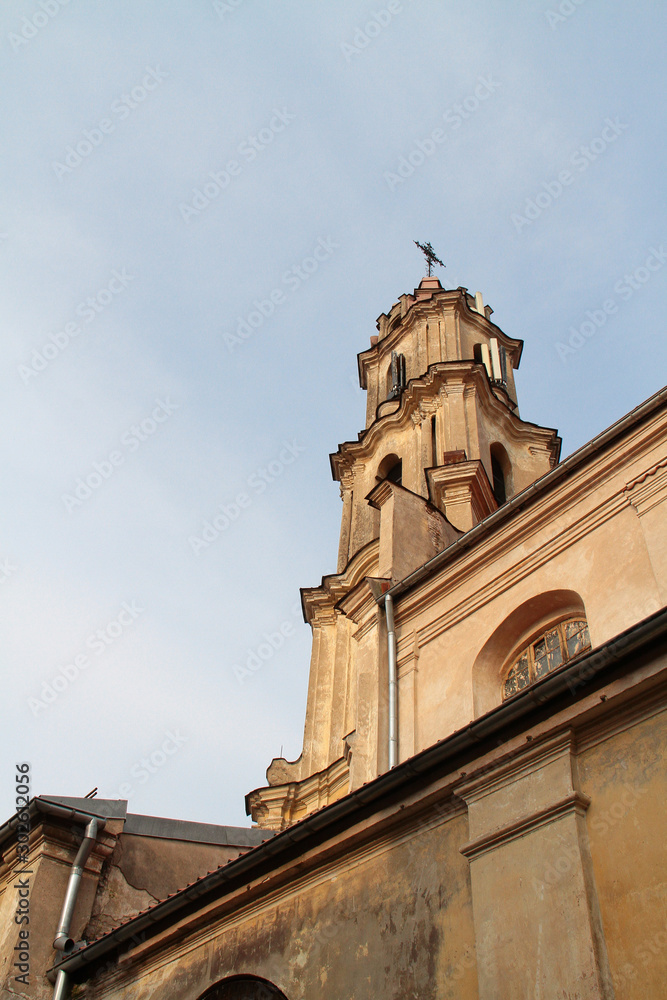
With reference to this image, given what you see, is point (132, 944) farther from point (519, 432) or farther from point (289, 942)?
point (519, 432)

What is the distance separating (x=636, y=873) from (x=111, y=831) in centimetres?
779

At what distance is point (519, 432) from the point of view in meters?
21.9

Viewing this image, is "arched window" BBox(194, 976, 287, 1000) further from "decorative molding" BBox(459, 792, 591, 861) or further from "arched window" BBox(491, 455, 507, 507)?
"arched window" BBox(491, 455, 507, 507)

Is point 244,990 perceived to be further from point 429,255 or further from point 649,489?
point 429,255

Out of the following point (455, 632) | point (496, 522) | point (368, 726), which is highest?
point (496, 522)

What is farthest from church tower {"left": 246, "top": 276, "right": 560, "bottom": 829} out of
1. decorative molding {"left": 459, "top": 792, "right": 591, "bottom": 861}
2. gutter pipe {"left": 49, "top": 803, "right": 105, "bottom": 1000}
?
decorative molding {"left": 459, "top": 792, "right": 591, "bottom": 861}

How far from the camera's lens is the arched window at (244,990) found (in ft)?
21.3

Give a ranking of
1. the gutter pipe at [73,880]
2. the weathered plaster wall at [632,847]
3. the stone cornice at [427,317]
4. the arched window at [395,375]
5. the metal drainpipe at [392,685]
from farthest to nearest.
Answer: the stone cornice at [427,317] < the arched window at [395,375] < the metal drainpipe at [392,685] < the gutter pipe at [73,880] < the weathered plaster wall at [632,847]

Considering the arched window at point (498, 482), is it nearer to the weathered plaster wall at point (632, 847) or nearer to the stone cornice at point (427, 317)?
the stone cornice at point (427, 317)

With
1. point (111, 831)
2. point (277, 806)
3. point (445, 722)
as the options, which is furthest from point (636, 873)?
point (277, 806)

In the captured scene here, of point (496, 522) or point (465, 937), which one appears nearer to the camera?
point (465, 937)

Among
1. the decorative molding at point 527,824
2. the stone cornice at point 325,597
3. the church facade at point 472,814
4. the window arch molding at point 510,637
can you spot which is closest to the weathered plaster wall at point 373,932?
the church facade at point 472,814

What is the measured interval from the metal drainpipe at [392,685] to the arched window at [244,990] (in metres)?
3.43

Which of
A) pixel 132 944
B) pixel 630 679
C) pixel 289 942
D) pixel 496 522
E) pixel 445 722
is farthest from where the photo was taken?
pixel 496 522
